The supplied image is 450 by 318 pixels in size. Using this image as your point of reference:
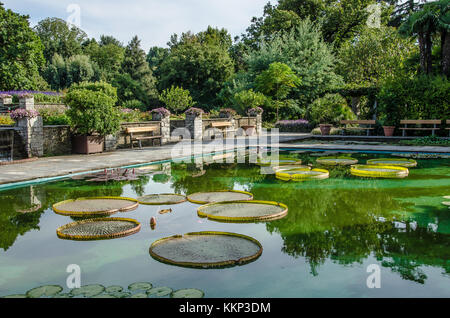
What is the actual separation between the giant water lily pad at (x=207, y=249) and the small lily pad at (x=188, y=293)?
1.78 feet

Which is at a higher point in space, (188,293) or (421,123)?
(421,123)

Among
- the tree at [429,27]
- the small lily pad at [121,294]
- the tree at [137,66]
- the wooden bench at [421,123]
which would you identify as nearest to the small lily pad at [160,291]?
the small lily pad at [121,294]

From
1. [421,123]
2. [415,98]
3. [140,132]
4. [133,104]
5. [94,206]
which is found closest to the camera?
[94,206]

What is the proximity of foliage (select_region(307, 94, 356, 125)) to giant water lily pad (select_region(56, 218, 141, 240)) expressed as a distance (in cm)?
1769

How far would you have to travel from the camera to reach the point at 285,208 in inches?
247

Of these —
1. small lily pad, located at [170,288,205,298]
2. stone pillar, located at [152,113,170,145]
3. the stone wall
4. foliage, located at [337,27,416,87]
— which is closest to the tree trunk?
foliage, located at [337,27,416,87]

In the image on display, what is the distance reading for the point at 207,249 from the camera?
4574 millimetres

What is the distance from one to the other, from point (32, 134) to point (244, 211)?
835 cm

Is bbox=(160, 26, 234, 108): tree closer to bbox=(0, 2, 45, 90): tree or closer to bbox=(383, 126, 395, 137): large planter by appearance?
bbox=(0, 2, 45, 90): tree

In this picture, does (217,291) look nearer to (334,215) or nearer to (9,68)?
(334,215)

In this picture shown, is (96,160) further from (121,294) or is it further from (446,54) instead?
(446,54)

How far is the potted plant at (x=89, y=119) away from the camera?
Answer: 40.5 ft

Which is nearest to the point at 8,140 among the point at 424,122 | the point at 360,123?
the point at 360,123
